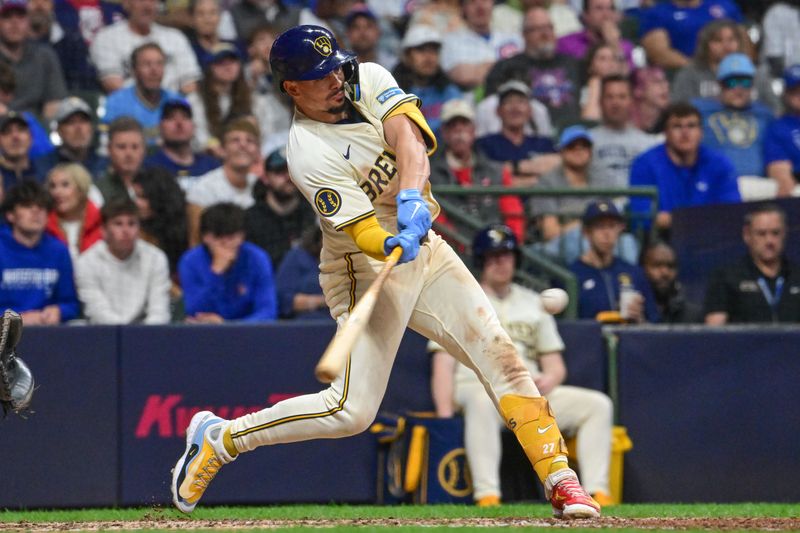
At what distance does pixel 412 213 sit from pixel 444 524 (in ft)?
4.32

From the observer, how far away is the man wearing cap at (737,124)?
1076cm

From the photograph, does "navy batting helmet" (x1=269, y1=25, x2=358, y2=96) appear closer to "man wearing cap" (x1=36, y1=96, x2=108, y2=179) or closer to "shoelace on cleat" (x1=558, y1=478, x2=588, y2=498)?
"shoelace on cleat" (x1=558, y1=478, x2=588, y2=498)

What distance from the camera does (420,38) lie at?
1112cm

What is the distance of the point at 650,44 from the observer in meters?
12.3

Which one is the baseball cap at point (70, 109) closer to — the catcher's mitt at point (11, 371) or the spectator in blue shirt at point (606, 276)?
the spectator in blue shirt at point (606, 276)

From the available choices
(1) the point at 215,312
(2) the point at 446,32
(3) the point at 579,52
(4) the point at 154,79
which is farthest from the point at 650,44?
(1) the point at 215,312

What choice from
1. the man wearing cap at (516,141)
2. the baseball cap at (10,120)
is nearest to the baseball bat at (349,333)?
the baseball cap at (10,120)

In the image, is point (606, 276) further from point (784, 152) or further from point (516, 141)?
point (784, 152)

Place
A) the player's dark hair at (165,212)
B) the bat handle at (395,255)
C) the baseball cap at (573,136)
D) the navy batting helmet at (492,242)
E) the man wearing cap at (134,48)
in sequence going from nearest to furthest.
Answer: the bat handle at (395,255), the navy batting helmet at (492,242), the player's dark hair at (165,212), the baseball cap at (573,136), the man wearing cap at (134,48)

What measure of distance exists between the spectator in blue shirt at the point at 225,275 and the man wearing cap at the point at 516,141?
2.63 metres

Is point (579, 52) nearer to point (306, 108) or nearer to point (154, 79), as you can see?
point (154, 79)

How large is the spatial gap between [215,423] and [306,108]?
Answer: 145cm

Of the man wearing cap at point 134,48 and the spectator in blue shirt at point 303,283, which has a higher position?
the man wearing cap at point 134,48

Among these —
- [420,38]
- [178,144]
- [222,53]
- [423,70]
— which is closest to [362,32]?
[420,38]
